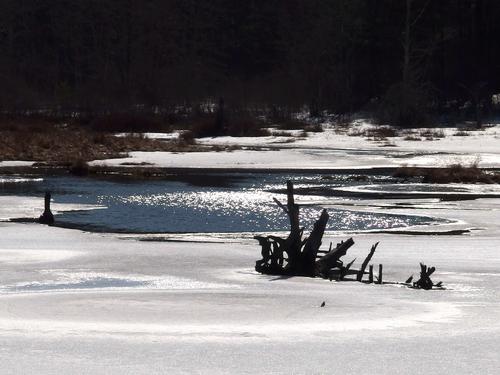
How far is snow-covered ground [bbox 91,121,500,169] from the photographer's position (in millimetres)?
35031

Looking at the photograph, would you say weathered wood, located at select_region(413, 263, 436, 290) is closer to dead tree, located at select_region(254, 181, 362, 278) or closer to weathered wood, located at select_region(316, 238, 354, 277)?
dead tree, located at select_region(254, 181, 362, 278)

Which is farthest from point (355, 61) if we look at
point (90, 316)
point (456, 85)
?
point (90, 316)

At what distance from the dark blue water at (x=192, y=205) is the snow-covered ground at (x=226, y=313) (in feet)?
9.67

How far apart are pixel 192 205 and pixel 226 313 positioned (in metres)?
12.4

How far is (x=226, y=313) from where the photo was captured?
10445mm

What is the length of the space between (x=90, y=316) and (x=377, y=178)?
20572 millimetres

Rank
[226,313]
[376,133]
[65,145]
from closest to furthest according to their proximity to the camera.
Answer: [226,313] < [65,145] < [376,133]

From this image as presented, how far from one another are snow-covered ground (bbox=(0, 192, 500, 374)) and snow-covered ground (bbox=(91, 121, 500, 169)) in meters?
18.6

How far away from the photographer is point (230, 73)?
8925 centimetres

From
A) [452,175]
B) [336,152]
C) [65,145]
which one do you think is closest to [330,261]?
[452,175]

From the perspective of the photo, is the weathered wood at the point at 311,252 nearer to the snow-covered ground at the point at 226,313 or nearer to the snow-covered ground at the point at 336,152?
the snow-covered ground at the point at 226,313

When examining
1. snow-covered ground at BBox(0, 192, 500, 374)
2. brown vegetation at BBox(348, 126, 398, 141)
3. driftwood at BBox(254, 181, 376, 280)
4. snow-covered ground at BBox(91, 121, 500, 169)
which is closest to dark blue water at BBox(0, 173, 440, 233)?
snow-covered ground at BBox(0, 192, 500, 374)

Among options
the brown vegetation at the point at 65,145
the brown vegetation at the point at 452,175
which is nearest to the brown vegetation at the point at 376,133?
the brown vegetation at the point at 65,145

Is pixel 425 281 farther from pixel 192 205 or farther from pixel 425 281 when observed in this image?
pixel 192 205
